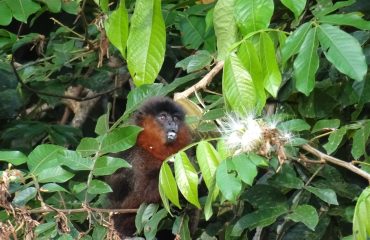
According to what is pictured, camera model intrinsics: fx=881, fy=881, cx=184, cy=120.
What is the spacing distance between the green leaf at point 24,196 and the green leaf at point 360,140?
4.55 ft

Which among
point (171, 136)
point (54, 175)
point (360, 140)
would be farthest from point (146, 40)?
point (171, 136)

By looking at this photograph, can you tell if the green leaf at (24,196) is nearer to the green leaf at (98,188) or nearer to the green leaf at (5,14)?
the green leaf at (98,188)

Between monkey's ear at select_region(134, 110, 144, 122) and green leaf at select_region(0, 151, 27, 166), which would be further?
monkey's ear at select_region(134, 110, 144, 122)

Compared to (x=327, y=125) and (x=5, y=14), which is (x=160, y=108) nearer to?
(x=5, y=14)

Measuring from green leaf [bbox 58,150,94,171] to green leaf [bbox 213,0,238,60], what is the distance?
28.6 inches

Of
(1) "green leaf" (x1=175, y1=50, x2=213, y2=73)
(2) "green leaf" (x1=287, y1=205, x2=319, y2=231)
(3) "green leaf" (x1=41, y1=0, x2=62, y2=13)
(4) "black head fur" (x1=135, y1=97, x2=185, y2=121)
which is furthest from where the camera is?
(3) "green leaf" (x1=41, y1=0, x2=62, y2=13)

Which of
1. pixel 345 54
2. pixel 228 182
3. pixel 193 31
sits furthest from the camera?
pixel 193 31

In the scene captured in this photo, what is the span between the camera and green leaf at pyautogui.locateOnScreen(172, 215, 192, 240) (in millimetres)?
3877

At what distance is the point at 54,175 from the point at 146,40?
69 centimetres

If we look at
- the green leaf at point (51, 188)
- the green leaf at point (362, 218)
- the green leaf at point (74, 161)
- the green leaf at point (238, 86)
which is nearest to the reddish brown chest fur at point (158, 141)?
the green leaf at point (74, 161)

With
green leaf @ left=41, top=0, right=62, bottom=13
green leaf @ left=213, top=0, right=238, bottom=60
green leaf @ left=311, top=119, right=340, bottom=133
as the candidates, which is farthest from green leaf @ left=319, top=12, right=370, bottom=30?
green leaf @ left=41, top=0, right=62, bottom=13

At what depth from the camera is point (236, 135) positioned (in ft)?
10.3

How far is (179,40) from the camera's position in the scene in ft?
18.7

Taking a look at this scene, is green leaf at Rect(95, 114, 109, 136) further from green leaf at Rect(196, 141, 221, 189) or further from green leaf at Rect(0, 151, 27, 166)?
green leaf at Rect(196, 141, 221, 189)
